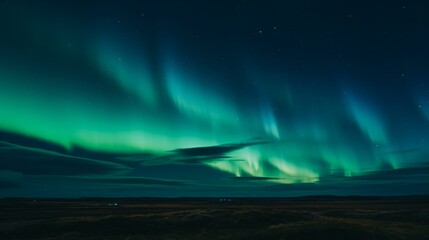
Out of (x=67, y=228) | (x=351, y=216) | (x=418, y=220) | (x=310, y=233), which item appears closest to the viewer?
(x=310, y=233)

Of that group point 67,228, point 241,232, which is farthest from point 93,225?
point 241,232

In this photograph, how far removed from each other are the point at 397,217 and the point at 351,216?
7856 mm

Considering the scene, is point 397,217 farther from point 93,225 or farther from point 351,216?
point 93,225

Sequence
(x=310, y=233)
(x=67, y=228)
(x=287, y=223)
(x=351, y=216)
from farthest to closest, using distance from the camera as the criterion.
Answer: (x=351, y=216) < (x=287, y=223) < (x=67, y=228) < (x=310, y=233)

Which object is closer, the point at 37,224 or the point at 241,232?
the point at 241,232

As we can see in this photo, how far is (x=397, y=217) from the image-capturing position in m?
75.4

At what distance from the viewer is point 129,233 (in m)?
58.8

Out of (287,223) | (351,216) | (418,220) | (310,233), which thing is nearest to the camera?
(310,233)

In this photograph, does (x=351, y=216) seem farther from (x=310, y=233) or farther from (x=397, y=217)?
(x=310, y=233)

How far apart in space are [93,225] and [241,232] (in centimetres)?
2209

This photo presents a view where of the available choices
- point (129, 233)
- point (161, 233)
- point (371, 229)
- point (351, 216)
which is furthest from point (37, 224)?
point (351, 216)

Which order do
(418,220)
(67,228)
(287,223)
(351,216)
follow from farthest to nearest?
1. (351,216)
2. (418,220)
3. (287,223)
4. (67,228)

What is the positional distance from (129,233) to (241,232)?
1564cm

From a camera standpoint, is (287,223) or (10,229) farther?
(287,223)
